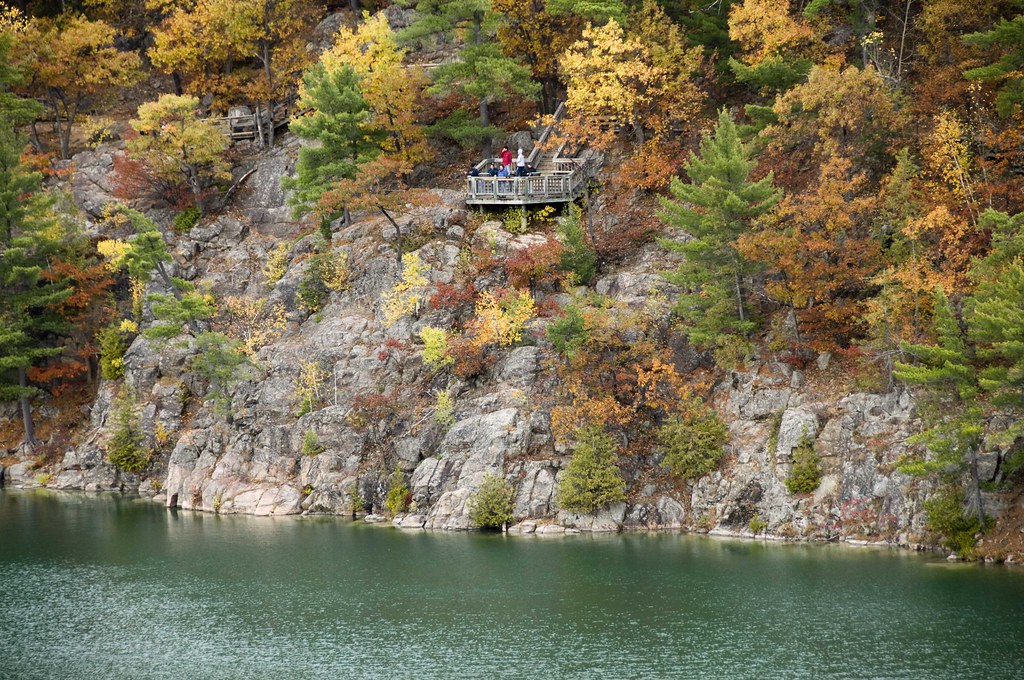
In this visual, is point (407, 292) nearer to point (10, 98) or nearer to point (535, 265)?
point (535, 265)

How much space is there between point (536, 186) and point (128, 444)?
1064 inches

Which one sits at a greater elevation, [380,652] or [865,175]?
[865,175]

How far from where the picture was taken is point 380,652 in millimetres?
35562

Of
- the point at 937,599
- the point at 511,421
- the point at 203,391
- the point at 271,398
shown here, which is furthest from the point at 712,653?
the point at 203,391

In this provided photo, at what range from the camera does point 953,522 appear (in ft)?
136

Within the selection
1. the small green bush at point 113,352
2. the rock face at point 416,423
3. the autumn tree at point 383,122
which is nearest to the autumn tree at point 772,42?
the rock face at point 416,423

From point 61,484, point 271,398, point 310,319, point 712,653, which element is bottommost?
point 712,653

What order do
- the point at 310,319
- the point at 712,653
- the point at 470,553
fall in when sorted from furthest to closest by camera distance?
the point at 310,319, the point at 470,553, the point at 712,653

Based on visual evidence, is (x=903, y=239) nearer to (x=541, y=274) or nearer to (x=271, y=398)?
(x=541, y=274)

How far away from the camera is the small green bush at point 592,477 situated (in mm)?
47906

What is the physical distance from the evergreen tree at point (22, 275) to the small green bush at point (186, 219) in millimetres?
7260

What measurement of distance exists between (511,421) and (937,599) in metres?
20.9

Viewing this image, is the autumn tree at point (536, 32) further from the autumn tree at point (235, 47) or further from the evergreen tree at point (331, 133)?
the autumn tree at point (235, 47)

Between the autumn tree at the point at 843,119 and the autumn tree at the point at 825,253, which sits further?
the autumn tree at the point at 843,119
